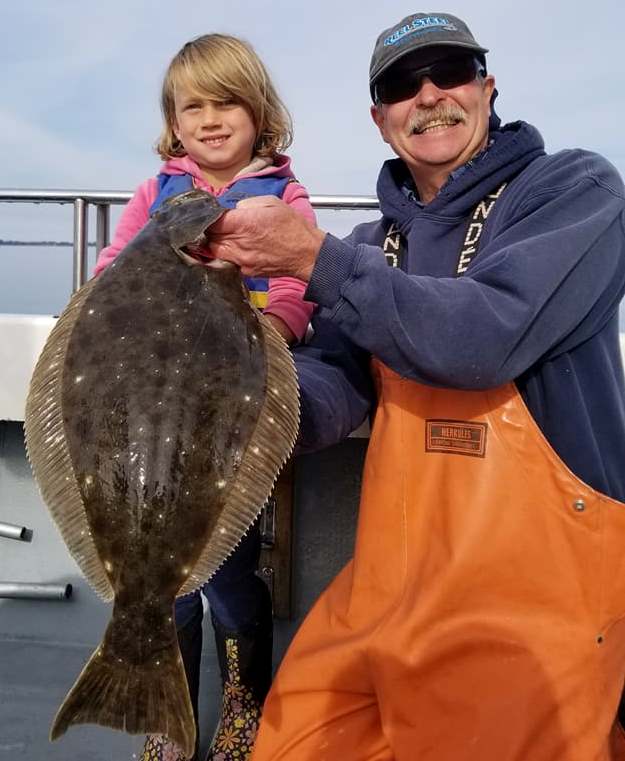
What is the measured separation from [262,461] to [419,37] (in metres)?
1.52

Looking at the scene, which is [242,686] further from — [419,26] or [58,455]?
[419,26]

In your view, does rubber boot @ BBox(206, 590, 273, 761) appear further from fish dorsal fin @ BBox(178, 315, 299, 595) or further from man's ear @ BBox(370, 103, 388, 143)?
man's ear @ BBox(370, 103, 388, 143)

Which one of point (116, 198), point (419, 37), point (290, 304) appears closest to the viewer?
point (419, 37)

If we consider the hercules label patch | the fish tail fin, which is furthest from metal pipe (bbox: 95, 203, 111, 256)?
the fish tail fin

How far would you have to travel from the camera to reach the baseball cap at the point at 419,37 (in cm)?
230

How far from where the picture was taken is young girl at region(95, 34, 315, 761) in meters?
2.56

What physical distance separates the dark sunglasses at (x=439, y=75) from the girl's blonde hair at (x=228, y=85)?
55 centimetres

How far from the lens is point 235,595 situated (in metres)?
2.62

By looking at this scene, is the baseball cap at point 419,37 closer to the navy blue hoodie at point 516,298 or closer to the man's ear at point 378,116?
the man's ear at point 378,116

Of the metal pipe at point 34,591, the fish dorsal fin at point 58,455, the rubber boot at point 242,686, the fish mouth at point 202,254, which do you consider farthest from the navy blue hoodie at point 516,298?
the metal pipe at point 34,591

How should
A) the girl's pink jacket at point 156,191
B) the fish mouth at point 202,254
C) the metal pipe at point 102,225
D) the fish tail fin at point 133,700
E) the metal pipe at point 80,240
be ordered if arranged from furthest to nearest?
1. the metal pipe at point 102,225
2. the metal pipe at point 80,240
3. the girl's pink jacket at point 156,191
4. the fish mouth at point 202,254
5. the fish tail fin at point 133,700

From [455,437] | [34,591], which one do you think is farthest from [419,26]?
[34,591]

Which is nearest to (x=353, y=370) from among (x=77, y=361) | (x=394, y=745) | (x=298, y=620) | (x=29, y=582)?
(x=77, y=361)

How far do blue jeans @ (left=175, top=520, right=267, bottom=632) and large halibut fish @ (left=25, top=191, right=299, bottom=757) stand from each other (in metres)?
0.88
